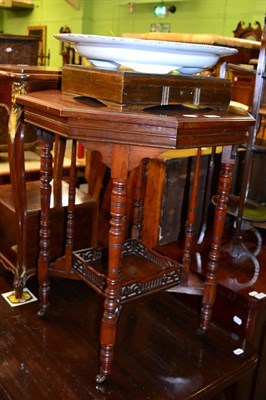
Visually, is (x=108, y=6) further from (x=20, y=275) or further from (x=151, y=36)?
(x=20, y=275)

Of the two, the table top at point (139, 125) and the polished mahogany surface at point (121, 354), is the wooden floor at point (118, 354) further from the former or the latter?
the table top at point (139, 125)

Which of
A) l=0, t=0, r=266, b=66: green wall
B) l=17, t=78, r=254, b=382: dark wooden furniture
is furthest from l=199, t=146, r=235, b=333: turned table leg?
l=0, t=0, r=266, b=66: green wall

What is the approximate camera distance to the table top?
0.98 metres

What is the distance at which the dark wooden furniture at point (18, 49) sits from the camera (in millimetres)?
2256

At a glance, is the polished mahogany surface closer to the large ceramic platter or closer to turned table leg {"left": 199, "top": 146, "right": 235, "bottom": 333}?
turned table leg {"left": 199, "top": 146, "right": 235, "bottom": 333}

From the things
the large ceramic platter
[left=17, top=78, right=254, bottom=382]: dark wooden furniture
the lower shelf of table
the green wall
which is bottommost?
the lower shelf of table

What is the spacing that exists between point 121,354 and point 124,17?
6328 millimetres

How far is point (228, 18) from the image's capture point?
5.27m

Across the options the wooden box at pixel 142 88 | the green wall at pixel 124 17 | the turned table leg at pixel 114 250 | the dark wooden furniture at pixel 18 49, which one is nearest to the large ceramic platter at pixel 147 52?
the wooden box at pixel 142 88

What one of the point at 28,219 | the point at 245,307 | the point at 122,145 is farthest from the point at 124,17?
the point at 122,145

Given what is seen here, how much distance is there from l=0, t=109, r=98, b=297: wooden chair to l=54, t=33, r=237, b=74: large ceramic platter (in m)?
0.42

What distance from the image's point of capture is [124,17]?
6.71 m

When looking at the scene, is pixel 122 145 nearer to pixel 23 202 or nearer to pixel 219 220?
pixel 219 220

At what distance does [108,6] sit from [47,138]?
20.6 feet
